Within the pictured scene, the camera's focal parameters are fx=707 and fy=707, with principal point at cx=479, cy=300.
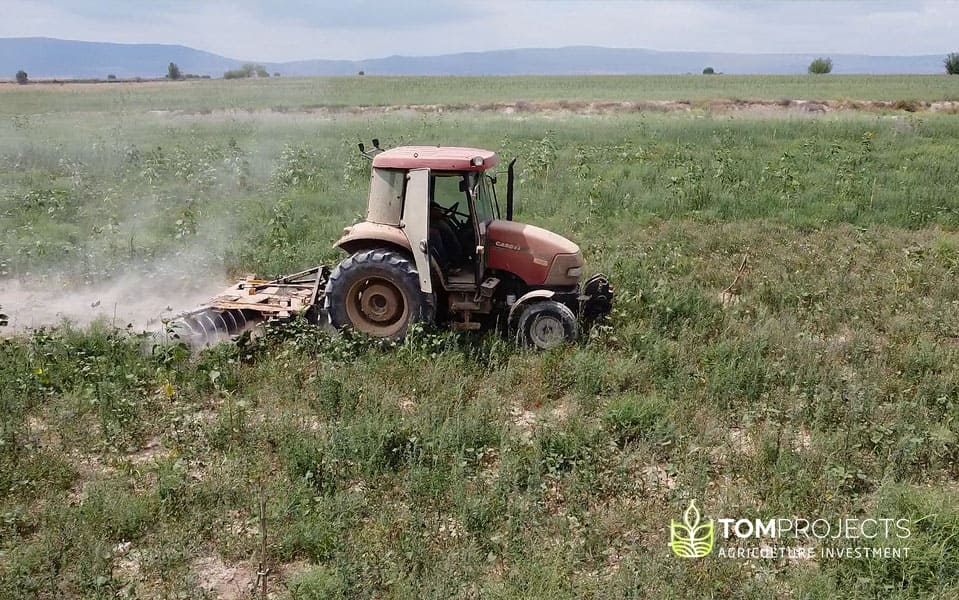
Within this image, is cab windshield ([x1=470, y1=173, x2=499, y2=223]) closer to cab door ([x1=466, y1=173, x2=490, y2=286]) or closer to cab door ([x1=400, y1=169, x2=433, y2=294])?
cab door ([x1=466, y1=173, x2=490, y2=286])

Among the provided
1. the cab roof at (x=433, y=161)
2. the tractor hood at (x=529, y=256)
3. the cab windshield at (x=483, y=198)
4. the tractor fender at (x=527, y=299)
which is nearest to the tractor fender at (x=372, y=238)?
the cab roof at (x=433, y=161)

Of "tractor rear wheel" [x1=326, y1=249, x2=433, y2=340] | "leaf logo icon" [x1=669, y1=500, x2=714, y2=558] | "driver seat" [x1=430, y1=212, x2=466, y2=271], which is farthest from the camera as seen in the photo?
"driver seat" [x1=430, y1=212, x2=466, y2=271]

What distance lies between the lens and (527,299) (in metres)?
8.48

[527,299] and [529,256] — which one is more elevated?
[529,256]

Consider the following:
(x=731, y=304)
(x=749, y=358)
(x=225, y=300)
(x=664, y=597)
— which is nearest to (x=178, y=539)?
(x=664, y=597)

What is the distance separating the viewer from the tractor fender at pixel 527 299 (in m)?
8.37

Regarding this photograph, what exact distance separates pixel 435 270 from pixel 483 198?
1.12 meters

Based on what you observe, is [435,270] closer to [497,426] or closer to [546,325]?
[546,325]

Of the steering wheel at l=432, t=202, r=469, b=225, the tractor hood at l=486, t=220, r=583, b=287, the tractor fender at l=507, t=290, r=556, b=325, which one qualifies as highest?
the steering wheel at l=432, t=202, r=469, b=225

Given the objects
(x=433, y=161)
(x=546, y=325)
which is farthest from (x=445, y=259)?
(x=546, y=325)

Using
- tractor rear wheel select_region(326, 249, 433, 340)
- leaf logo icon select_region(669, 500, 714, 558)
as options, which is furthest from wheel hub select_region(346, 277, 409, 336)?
leaf logo icon select_region(669, 500, 714, 558)

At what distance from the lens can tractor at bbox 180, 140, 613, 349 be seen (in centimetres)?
817

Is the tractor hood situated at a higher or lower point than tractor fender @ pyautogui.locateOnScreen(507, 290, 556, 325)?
higher

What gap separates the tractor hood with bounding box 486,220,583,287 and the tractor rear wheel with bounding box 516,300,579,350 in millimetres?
420
